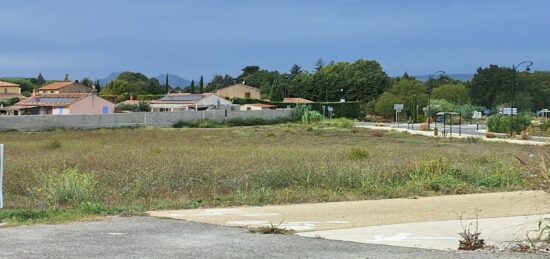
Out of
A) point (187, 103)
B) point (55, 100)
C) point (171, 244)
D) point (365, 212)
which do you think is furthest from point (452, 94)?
point (171, 244)

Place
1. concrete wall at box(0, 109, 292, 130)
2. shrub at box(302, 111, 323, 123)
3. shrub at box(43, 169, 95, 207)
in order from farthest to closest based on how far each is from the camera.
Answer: shrub at box(302, 111, 323, 123) → concrete wall at box(0, 109, 292, 130) → shrub at box(43, 169, 95, 207)

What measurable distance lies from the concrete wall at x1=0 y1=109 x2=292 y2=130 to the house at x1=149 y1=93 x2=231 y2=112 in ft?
73.4

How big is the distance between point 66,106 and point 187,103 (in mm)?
20464

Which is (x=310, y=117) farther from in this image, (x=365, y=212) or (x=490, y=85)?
(x=365, y=212)

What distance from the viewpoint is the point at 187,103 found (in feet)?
346

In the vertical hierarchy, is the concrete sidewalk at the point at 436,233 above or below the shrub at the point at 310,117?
below

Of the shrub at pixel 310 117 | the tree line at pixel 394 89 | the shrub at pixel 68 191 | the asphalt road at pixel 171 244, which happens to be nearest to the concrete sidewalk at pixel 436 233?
the asphalt road at pixel 171 244

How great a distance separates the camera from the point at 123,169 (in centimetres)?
1902

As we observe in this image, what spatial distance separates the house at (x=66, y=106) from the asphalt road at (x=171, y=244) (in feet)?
278

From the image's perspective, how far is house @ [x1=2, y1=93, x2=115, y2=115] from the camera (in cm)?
9081

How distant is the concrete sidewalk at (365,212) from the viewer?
10.2m

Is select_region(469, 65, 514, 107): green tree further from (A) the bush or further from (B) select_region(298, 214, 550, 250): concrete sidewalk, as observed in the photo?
(B) select_region(298, 214, 550, 250): concrete sidewalk

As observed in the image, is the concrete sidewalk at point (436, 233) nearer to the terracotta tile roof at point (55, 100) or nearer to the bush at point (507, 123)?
the bush at point (507, 123)

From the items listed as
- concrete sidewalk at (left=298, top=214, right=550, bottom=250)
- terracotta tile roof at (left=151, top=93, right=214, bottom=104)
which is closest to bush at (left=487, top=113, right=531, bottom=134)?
concrete sidewalk at (left=298, top=214, right=550, bottom=250)
